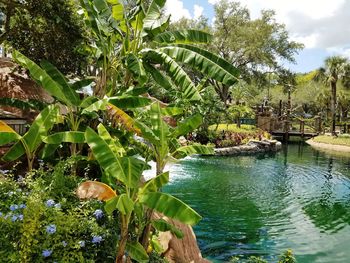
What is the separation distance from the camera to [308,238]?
9.11m

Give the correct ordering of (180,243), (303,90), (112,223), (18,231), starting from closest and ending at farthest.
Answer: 1. (18,231)
2. (112,223)
3. (180,243)
4. (303,90)

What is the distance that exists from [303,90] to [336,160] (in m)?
36.9

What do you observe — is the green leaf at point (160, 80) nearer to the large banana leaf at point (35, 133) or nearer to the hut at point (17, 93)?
the large banana leaf at point (35, 133)

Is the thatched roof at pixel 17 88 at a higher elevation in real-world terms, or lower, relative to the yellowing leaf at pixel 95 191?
higher

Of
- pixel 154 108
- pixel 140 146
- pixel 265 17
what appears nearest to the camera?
pixel 154 108

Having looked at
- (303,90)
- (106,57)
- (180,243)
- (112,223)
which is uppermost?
(303,90)

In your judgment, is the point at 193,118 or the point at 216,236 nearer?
the point at 193,118

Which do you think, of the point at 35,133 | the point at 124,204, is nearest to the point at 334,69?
the point at 35,133

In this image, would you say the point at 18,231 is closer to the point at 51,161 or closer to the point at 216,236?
the point at 51,161

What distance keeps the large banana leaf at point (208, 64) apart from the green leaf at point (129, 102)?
1244 mm

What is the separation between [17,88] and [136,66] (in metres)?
4.16

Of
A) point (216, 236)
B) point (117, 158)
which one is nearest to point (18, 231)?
point (117, 158)

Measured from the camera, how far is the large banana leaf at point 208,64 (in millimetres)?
6203

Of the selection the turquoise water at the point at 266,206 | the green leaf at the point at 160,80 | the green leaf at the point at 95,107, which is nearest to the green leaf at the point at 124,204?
the green leaf at the point at 95,107
